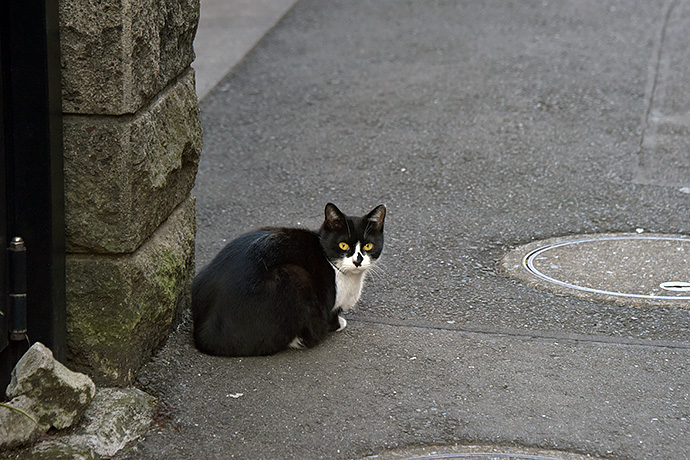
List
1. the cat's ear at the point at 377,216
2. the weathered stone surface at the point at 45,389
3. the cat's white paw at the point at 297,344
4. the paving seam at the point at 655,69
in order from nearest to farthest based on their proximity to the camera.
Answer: the weathered stone surface at the point at 45,389, the cat's white paw at the point at 297,344, the cat's ear at the point at 377,216, the paving seam at the point at 655,69

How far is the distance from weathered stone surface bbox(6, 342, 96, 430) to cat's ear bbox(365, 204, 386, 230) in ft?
5.37

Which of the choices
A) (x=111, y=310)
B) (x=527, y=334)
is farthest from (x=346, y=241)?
(x=111, y=310)

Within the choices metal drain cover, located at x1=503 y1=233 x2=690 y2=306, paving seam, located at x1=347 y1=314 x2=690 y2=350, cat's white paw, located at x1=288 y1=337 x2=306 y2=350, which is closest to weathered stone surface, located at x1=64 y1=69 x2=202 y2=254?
cat's white paw, located at x1=288 y1=337 x2=306 y2=350

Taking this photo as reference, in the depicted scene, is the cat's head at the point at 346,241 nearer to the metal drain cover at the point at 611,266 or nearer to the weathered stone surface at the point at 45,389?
Answer: the metal drain cover at the point at 611,266

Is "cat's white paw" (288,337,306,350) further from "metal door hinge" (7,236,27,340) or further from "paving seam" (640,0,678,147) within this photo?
"paving seam" (640,0,678,147)

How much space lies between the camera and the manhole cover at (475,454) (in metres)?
3.32

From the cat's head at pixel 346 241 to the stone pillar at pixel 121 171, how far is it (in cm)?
71

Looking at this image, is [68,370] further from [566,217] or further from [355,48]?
[355,48]

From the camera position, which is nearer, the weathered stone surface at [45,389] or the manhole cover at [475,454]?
the weathered stone surface at [45,389]

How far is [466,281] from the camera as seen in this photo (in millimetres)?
4938

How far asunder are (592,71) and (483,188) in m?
3.05

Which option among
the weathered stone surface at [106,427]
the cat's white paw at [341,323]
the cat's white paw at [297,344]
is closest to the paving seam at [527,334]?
the cat's white paw at [341,323]

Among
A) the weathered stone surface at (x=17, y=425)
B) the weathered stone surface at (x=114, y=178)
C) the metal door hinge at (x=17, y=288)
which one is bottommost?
the weathered stone surface at (x=17, y=425)

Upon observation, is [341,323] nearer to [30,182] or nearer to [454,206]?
[30,182]
